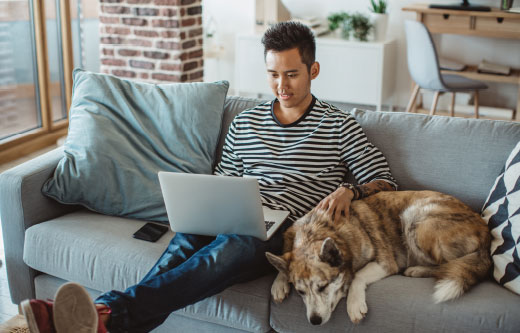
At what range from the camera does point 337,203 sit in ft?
6.40

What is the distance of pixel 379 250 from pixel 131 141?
1.09 m

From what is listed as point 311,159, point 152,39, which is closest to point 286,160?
point 311,159

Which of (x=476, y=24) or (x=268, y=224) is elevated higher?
(x=476, y=24)

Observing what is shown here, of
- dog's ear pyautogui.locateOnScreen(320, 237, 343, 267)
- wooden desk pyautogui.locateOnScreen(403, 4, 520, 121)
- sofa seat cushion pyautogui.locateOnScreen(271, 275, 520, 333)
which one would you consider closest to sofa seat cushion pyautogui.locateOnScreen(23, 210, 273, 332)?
sofa seat cushion pyautogui.locateOnScreen(271, 275, 520, 333)

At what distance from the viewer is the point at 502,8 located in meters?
4.50

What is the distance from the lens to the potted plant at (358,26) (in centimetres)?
487

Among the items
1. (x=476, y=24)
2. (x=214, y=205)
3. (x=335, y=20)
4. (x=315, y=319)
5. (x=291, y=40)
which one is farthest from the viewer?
(x=335, y=20)

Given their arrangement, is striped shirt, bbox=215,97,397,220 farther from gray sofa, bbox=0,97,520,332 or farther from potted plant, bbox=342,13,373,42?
potted plant, bbox=342,13,373,42

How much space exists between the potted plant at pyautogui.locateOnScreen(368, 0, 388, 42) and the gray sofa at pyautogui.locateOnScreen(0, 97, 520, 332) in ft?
9.31

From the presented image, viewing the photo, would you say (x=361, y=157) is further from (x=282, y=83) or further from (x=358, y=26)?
(x=358, y=26)

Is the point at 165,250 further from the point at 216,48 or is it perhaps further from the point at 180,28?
the point at 216,48

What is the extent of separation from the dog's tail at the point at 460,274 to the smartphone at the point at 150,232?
0.97m

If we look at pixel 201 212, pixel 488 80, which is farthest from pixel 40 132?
pixel 488 80

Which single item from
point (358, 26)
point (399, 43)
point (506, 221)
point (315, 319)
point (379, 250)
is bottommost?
point (315, 319)
